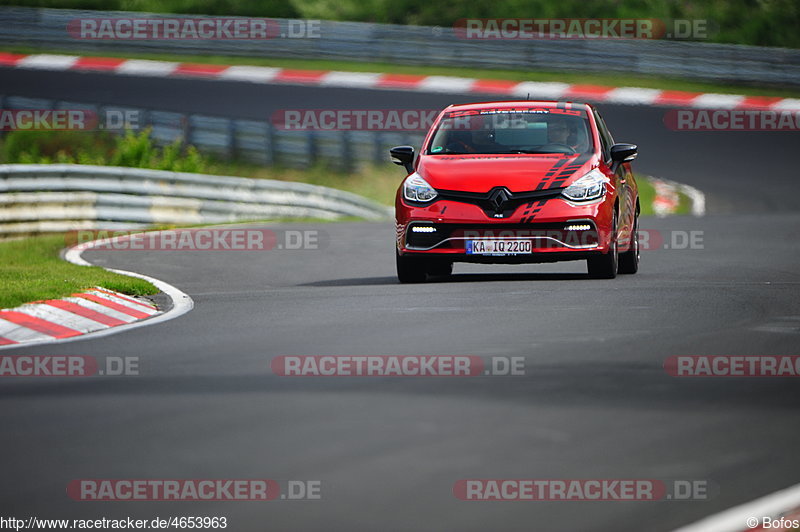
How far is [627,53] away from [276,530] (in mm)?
31680

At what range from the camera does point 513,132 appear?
14328mm

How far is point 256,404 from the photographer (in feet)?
24.8

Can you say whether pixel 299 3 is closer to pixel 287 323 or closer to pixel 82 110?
pixel 82 110

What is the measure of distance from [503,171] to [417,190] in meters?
0.78

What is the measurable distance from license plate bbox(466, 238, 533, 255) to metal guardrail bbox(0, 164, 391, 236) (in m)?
10.9

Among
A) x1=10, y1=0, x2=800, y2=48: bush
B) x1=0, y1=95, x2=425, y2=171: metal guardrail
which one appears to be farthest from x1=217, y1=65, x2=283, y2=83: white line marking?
x1=10, y1=0, x2=800, y2=48: bush

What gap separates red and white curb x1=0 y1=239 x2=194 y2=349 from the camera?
10797mm

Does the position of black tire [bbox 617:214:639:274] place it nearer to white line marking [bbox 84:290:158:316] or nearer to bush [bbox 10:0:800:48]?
white line marking [bbox 84:290:158:316]

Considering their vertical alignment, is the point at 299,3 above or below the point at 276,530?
above

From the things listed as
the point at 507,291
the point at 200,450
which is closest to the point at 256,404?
the point at 200,450

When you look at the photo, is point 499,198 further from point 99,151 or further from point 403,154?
point 99,151

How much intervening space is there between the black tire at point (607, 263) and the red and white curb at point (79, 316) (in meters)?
3.57

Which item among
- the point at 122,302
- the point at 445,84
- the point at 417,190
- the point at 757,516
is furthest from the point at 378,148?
the point at 757,516

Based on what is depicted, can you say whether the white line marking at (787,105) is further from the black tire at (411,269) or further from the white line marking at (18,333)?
the white line marking at (18,333)
